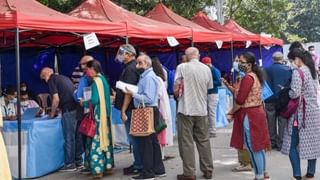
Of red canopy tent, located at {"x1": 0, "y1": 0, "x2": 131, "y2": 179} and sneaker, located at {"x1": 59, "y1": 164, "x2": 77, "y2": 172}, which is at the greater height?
red canopy tent, located at {"x1": 0, "y1": 0, "x2": 131, "y2": 179}

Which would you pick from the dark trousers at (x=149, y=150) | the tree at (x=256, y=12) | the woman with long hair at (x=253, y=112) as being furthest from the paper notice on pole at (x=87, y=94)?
the tree at (x=256, y=12)

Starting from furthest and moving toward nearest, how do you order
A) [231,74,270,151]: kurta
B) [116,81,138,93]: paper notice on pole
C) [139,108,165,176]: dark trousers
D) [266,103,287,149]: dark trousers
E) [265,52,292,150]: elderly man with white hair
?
[266,103,287,149]: dark trousers → [265,52,292,150]: elderly man with white hair → [139,108,165,176]: dark trousers → [116,81,138,93]: paper notice on pole → [231,74,270,151]: kurta

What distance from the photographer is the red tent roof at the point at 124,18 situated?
28.7ft

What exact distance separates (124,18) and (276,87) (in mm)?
3018

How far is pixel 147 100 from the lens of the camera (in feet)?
21.2

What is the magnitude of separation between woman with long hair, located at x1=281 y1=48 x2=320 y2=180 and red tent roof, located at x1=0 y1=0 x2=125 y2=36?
3060 mm

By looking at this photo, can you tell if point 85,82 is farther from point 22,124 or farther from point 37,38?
point 37,38

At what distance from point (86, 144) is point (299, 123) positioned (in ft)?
9.78

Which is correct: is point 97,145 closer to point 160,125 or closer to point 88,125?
point 88,125

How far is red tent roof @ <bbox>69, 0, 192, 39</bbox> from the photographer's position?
28.7ft

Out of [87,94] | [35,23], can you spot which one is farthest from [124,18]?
[35,23]

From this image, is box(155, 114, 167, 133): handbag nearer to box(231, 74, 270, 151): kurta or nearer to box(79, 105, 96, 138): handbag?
box(79, 105, 96, 138): handbag

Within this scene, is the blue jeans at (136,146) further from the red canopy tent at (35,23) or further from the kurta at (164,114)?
the red canopy tent at (35,23)

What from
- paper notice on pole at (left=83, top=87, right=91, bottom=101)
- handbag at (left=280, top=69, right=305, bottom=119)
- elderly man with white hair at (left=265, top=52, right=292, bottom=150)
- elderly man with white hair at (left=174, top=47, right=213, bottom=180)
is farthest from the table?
elderly man with white hair at (left=265, top=52, right=292, bottom=150)
